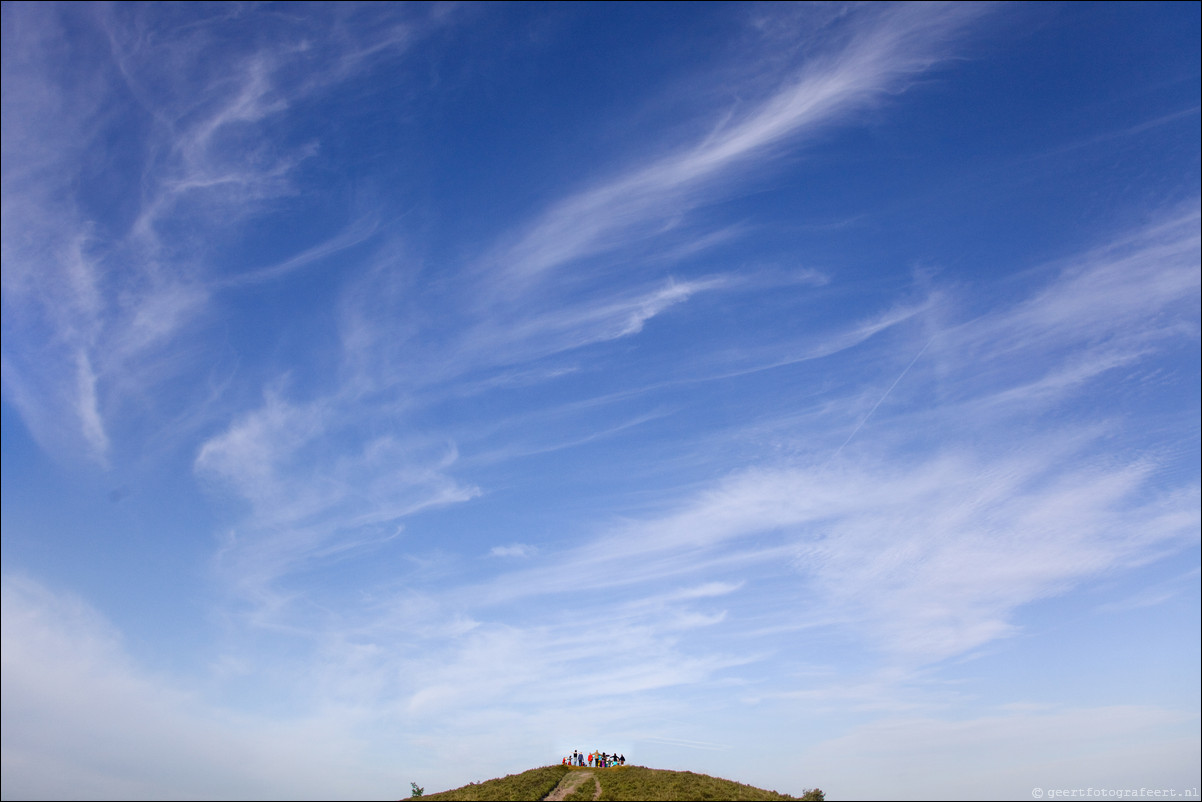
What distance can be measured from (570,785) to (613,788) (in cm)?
514

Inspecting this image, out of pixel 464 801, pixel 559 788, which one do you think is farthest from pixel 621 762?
pixel 464 801

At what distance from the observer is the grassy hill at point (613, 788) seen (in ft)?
190

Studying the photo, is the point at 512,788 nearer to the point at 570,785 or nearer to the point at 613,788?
the point at 570,785

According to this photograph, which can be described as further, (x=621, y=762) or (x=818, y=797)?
(x=621, y=762)

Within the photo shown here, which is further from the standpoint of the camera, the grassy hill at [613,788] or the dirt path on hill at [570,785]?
the dirt path on hill at [570,785]

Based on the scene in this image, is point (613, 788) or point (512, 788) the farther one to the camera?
point (512, 788)

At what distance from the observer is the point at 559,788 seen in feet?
207

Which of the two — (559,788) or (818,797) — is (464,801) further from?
(818,797)

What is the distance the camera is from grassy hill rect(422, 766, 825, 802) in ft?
190

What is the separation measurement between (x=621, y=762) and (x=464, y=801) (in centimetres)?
1964

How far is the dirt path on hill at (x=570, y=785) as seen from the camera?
59.8m

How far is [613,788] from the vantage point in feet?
200

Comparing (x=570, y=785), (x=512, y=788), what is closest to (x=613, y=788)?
(x=570, y=785)

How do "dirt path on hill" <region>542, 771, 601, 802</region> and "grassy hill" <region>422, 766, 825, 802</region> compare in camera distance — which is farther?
"dirt path on hill" <region>542, 771, 601, 802</region>
